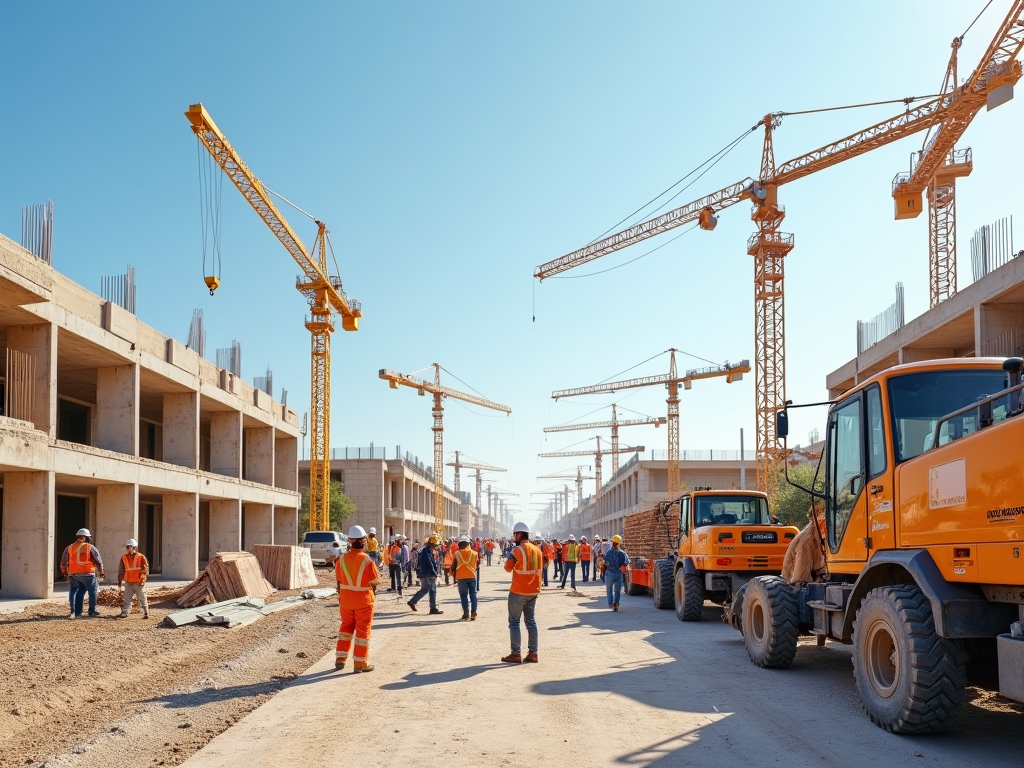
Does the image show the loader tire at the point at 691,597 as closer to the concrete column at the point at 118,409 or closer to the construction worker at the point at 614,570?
the construction worker at the point at 614,570

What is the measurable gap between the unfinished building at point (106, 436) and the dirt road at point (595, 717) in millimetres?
11439

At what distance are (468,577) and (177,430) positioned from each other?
18060 millimetres

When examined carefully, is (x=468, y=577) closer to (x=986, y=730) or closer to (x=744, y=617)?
(x=744, y=617)

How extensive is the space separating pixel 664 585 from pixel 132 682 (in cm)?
1212

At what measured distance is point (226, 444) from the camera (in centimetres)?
3616

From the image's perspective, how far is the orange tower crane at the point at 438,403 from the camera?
320 ft

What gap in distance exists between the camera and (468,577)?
1678 centimetres

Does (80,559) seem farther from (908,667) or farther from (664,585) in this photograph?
(908,667)

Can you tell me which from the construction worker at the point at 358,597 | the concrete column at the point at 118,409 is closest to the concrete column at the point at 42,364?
the concrete column at the point at 118,409

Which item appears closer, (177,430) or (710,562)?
(710,562)

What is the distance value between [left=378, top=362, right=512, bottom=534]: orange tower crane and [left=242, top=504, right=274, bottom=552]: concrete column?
54.2 metres

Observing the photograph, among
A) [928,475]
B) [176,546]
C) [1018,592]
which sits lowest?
[176,546]

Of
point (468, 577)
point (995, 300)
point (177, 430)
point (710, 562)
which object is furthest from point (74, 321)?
point (995, 300)

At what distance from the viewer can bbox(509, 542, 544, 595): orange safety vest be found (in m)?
11.2
